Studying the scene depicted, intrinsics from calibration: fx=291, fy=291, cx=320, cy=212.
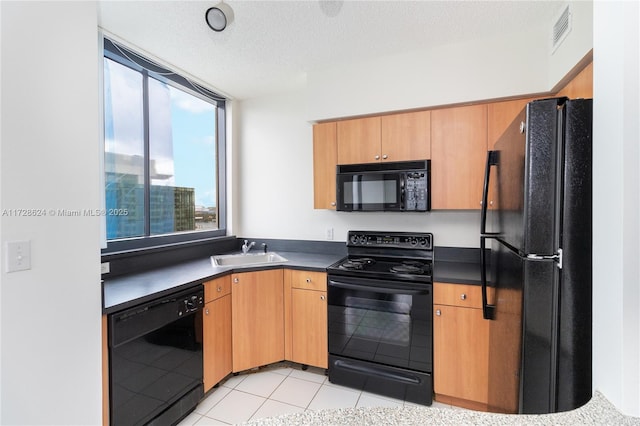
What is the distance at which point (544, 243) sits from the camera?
94cm

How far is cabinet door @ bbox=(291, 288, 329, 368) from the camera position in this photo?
232 cm

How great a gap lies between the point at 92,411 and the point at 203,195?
6.61 ft

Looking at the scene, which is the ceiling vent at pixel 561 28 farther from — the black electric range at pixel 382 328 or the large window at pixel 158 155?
the large window at pixel 158 155

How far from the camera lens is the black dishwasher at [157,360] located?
1.49 metres

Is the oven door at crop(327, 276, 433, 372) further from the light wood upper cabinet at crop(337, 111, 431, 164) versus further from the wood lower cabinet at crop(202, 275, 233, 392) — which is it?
the light wood upper cabinet at crop(337, 111, 431, 164)

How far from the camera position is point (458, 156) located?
7.22 ft

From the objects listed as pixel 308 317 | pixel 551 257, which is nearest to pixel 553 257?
pixel 551 257

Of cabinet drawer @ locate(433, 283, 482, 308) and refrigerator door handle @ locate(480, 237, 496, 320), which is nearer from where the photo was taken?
refrigerator door handle @ locate(480, 237, 496, 320)

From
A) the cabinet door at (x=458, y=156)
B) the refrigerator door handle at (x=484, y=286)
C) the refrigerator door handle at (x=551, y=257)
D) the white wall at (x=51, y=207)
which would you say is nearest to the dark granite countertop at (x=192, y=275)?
the white wall at (x=51, y=207)

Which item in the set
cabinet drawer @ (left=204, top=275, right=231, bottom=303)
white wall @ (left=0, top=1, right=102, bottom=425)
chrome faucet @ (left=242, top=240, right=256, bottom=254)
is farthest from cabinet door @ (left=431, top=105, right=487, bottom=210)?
white wall @ (left=0, top=1, right=102, bottom=425)

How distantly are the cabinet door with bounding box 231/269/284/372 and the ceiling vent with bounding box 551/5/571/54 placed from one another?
2442mm

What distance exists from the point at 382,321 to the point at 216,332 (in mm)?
1222

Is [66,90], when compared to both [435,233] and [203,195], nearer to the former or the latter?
[203,195]

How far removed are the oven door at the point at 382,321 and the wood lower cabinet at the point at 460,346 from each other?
65mm
